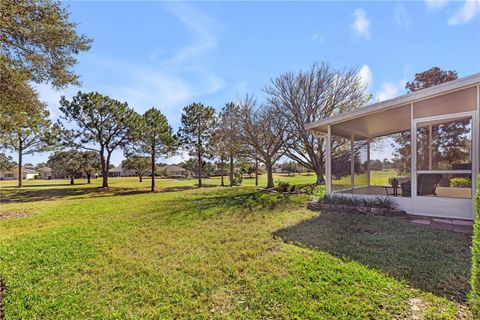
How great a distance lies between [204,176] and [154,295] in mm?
38811

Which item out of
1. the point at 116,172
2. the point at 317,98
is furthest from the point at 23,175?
the point at 317,98

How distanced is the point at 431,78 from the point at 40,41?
20.9 metres

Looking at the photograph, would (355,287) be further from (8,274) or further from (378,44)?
(378,44)

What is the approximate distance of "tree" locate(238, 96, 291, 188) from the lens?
51.0ft

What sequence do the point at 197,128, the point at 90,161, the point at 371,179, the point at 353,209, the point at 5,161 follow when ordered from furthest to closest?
→ 1. the point at 5,161
2. the point at 90,161
3. the point at 197,128
4. the point at 371,179
5. the point at 353,209

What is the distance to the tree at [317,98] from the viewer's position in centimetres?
1534

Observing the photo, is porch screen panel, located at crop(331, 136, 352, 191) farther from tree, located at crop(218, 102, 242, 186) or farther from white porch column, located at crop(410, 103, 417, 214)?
tree, located at crop(218, 102, 242, 186)

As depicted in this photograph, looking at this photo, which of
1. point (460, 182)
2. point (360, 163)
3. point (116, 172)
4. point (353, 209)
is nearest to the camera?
point (460, 182)

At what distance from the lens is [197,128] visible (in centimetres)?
2334

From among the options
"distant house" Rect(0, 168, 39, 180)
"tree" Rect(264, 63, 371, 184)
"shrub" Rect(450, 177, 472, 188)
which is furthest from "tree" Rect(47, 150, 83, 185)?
"distant house" Rect(0, 168, 39, 180)

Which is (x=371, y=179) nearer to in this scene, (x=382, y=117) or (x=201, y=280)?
(x=382, y=117)

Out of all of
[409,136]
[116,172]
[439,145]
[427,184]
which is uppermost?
[409,136]

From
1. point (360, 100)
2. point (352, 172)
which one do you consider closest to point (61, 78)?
point (352, 172)

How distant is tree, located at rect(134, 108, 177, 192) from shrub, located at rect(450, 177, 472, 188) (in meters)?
20.3
